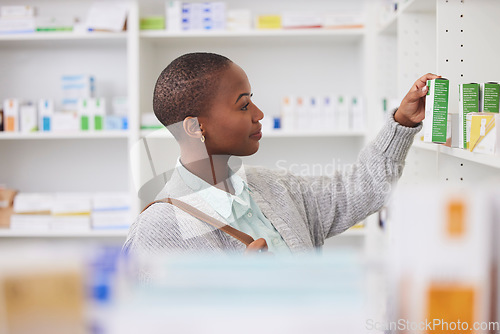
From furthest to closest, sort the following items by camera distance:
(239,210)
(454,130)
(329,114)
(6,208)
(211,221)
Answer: (6,208) < (329,114) < (454,130) < (239,210) < (211,221)

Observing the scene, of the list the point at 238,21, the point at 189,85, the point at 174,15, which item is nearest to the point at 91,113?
the point at 174,15

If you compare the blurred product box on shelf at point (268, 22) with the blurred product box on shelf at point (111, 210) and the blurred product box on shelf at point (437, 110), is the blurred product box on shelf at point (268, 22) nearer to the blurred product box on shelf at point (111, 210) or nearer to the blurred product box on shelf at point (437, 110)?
the blurred product box on shelf at point (111, 210)

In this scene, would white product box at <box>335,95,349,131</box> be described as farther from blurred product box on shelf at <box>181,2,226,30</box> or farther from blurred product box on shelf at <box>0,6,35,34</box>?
blurred product box on shelf at <box>0,6,35,34</box>

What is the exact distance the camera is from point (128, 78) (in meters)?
2.69

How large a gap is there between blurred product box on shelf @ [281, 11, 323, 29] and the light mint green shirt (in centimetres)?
165

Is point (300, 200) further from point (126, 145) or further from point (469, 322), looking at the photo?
point (126, 145)

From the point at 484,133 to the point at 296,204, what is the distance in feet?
1.40

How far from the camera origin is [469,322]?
0.35 metres

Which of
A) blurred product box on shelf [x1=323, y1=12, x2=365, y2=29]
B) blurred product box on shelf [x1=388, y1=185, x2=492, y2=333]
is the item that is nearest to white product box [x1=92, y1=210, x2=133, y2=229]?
blurred product box on shelf [x1=323, y1=12, x2=365, y2=29]

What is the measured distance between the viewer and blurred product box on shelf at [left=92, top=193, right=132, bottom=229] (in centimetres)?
Result: 255

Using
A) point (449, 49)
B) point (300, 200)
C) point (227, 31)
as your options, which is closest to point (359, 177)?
point (300, 200)

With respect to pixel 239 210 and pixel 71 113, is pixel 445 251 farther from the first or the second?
pixel 71 113

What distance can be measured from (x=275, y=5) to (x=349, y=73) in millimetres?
563

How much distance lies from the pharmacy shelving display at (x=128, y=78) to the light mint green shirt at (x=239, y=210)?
1.64m
